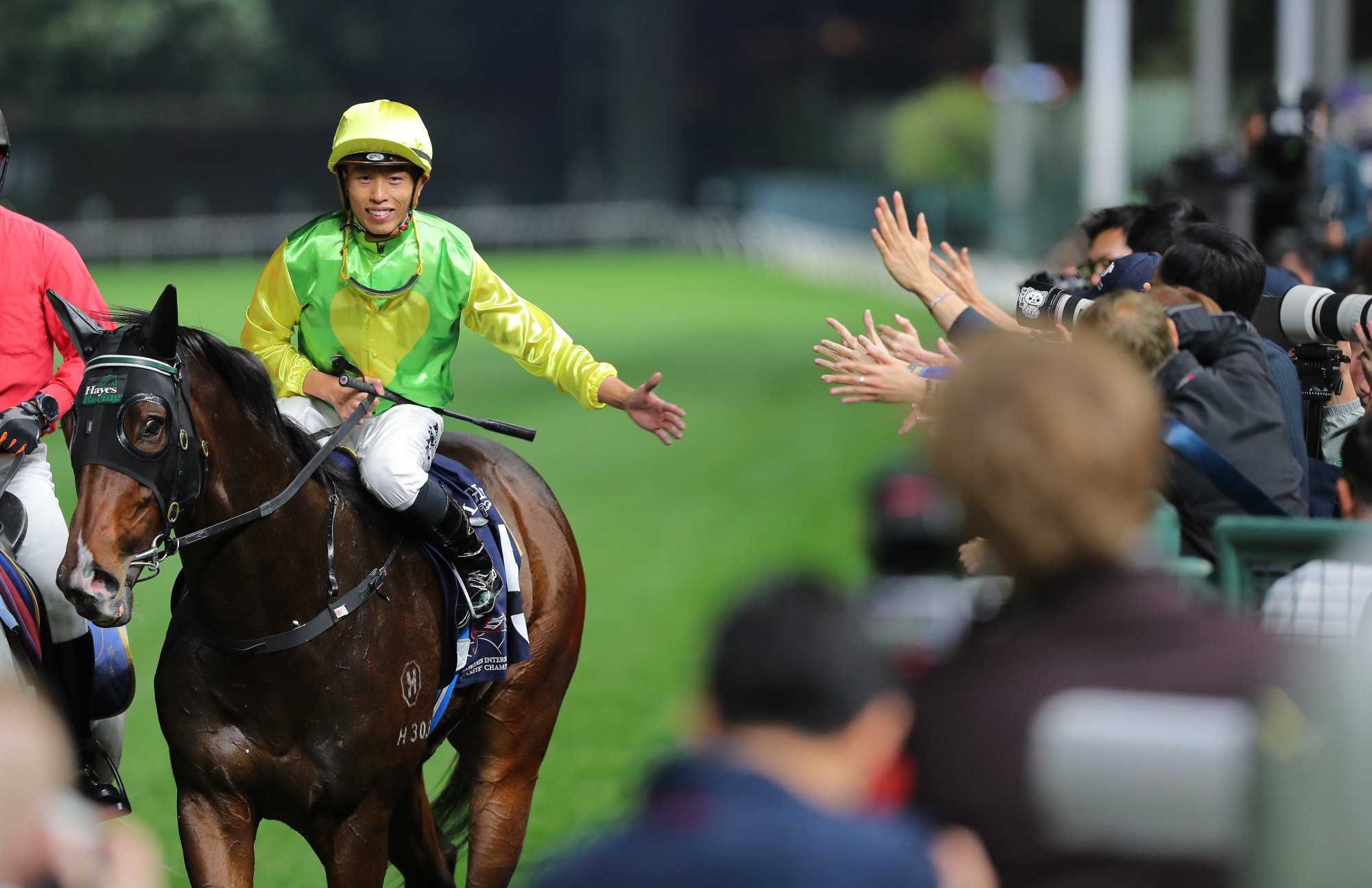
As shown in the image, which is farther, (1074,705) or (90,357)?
(90,357)

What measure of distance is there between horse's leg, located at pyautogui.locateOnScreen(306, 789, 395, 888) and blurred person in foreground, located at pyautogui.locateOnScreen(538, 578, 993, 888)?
2.37m

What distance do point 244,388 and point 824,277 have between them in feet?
104

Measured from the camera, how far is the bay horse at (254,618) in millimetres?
3770

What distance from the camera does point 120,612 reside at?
3652mm

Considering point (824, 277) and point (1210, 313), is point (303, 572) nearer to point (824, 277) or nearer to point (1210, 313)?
point (1210, 313)

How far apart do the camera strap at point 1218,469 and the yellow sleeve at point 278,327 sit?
87.1 inches

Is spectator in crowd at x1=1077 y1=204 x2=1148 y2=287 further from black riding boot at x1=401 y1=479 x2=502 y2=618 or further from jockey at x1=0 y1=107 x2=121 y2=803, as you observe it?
jockey at x1=0 y1=107 x2=121 y2=803

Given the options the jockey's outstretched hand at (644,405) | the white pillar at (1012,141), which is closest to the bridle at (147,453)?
the jockey's outstretched hand at (644,405)

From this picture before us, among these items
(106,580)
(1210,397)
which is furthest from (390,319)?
(1210,397)

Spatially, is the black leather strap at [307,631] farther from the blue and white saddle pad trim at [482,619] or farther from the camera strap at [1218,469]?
the camera strap at [1218,469]

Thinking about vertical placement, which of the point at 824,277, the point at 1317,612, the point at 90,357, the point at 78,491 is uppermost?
the point at 90,357

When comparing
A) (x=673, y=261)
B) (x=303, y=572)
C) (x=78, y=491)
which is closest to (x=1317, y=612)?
(x=303, y=572)

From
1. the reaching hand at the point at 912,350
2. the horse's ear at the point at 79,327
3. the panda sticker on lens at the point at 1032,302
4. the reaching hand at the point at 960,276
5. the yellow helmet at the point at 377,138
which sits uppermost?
the yellow helmet at the point at 377,138

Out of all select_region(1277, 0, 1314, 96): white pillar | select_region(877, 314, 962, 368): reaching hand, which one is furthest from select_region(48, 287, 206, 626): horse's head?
select_region(1277, 0, 1314, 96): white pillar
